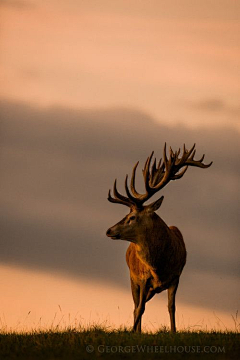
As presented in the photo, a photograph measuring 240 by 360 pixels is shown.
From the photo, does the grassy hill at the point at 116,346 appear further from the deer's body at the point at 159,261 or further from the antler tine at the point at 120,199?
the antler tine at the point at 120,199

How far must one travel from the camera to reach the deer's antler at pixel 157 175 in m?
15.2

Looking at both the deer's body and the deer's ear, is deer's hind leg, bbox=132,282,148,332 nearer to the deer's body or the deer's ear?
the deer's body

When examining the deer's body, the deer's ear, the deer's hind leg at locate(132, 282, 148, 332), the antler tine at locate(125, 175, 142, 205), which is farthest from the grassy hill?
the antler tine at locate(125, 175, 142, 205)

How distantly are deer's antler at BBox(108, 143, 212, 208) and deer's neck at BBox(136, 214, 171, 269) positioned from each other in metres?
0.50

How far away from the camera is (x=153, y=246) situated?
1512cm

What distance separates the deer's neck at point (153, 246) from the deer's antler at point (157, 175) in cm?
50

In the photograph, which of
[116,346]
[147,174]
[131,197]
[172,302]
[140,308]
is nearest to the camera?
[116,346]

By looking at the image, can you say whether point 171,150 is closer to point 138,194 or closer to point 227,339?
point 138,194

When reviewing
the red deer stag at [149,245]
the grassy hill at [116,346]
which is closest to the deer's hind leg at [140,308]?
the red deer stag at [149,245]

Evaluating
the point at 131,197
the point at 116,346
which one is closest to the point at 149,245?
the point at 131,197

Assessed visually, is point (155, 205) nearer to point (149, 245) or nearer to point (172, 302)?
point (149, 245)

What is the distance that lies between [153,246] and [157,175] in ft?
5.04

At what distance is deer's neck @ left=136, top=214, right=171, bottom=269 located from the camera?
15.1 metres

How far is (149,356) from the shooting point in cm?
1129
